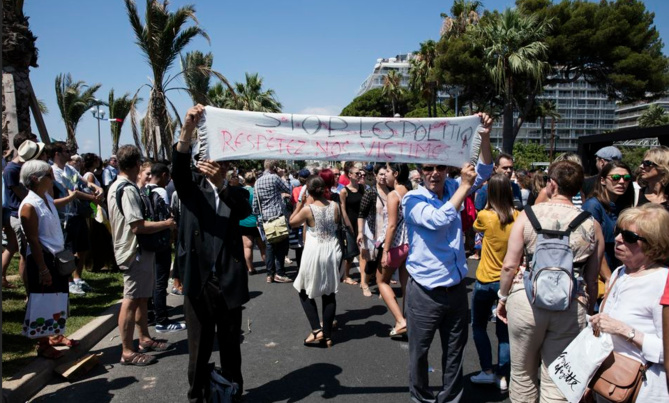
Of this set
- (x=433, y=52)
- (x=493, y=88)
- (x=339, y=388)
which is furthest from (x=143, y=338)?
(x=433, y=52)

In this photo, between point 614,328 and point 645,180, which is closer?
point 614,328

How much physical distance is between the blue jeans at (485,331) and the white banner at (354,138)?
1.24 metres

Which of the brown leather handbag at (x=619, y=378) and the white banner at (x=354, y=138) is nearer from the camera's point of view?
the brown leather handbag at (x=619, y=378)

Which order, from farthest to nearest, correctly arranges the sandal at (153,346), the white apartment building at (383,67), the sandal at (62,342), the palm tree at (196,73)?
the white apartment building at (383,67), the palm tree at (196,73), the sandal at (153,346), the sandal at (62,342)

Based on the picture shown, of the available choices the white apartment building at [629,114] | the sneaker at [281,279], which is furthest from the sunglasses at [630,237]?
the white apartment building at [629,114]

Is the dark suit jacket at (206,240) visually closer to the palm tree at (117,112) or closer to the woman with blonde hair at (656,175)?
the woman with blonde hair at (656,175)

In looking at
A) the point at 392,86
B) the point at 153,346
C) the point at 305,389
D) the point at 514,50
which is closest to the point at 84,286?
the point at 153,346

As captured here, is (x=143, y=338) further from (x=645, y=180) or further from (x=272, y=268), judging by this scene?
(x=645, y=180)

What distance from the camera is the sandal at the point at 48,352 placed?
424cm

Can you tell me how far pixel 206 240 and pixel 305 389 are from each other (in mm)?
1578

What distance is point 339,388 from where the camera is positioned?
393 centimetres

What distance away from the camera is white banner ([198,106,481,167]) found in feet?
10.9

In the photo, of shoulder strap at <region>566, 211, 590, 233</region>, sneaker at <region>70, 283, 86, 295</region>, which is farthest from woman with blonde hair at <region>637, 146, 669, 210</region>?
sneaker at <region>70, 283, 86, 295</region>

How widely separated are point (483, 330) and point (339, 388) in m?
1.32
